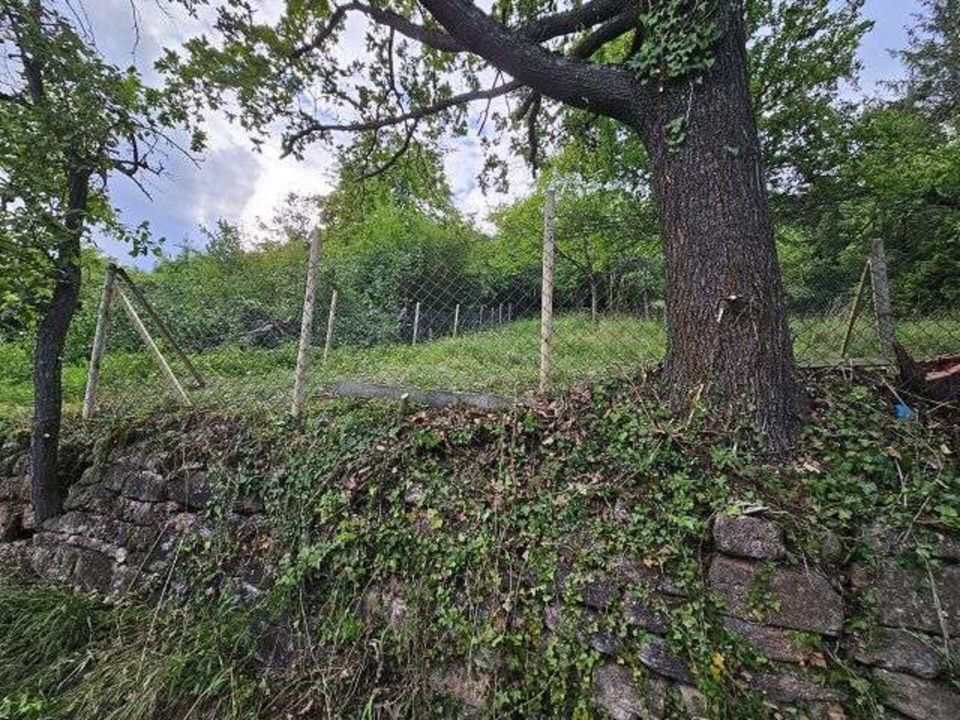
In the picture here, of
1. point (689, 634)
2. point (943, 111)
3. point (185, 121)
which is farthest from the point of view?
point (943, 111)

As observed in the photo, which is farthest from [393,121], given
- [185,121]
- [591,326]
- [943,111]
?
[943,111]

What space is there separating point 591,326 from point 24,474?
560 centimetres

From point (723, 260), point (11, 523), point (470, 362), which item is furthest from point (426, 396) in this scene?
point (11, 523)

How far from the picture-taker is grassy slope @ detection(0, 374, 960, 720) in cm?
207

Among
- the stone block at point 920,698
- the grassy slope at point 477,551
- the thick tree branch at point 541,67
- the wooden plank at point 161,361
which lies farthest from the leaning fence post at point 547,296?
the wooden plank at point 161,361

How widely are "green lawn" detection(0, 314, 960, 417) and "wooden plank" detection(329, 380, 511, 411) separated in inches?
18.4

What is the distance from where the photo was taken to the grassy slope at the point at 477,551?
81.6 inches

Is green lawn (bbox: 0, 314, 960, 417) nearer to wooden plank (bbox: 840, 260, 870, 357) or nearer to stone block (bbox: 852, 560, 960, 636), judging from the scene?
wooden plank (bbox: 840, 260, 870, 357)

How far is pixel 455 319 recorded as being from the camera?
21.6ft

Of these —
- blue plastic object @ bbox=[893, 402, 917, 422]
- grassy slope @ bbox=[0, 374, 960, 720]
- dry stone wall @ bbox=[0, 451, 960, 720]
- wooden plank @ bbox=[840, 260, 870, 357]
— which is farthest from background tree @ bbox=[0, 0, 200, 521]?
wooden plank @ bbox=[840, 260, 870, 357]

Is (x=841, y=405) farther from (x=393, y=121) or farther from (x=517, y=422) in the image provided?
(x=393, y=121)

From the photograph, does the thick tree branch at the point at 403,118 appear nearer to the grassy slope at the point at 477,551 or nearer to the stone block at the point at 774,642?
the grassy slope at the point at 477,551

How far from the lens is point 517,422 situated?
2.82 m

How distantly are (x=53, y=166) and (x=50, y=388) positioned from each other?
74.8 inches
